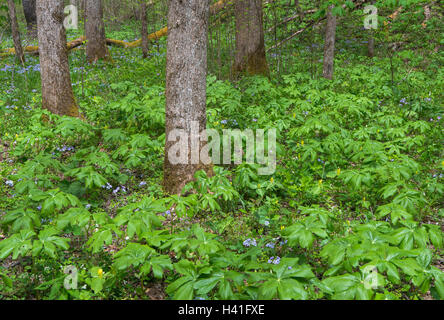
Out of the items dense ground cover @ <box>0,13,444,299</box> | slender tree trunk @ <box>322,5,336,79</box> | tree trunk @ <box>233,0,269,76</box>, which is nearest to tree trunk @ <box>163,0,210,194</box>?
dense ground cover @ <box>0,13,444,299</box>

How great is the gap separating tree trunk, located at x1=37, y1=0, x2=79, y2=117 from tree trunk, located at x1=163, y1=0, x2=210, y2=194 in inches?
112

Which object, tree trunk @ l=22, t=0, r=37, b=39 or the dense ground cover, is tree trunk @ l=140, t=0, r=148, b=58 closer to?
the dense ground cover

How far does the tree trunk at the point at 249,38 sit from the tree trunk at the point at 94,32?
453 centimetres

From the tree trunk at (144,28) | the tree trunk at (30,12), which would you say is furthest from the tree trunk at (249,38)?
the tree trunk at (30,12)

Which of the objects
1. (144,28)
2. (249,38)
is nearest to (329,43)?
(249,38)

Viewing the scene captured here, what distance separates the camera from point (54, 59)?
5777 mm

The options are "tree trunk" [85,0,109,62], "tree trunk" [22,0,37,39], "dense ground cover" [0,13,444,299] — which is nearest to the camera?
"dense ground cover" [0,13,444,299]

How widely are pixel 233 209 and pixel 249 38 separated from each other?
5838 mm

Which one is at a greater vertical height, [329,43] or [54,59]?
[329,43]

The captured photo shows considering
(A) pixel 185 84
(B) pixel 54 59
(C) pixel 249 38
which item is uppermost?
(C) pixel 249 38

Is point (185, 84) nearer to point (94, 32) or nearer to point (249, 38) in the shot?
point (249, 38)

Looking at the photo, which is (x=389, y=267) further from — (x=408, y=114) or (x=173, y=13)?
(x=408, y=114)

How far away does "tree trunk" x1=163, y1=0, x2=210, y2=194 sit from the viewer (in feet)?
12.3
